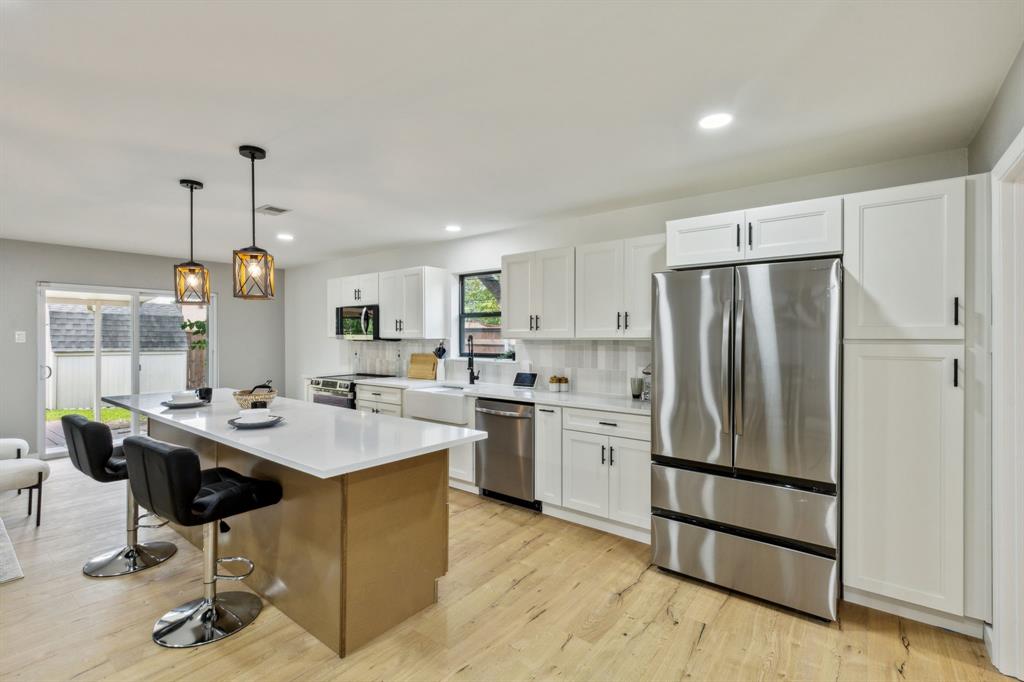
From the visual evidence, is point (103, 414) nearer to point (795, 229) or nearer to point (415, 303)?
point (415, 303)

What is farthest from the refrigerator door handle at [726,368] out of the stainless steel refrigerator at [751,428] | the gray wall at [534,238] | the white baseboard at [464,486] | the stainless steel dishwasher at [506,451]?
the white baseboard at [464,486]

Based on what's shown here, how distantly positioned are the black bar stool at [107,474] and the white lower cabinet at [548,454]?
8.09ft

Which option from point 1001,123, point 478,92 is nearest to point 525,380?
point 478,92

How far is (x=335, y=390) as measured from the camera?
5.44 m

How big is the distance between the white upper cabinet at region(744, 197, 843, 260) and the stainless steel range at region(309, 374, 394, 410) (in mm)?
4114

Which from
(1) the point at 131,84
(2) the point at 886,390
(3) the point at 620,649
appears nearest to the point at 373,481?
(3) the point at 620,649

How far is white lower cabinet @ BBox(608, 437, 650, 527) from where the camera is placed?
10.7ft

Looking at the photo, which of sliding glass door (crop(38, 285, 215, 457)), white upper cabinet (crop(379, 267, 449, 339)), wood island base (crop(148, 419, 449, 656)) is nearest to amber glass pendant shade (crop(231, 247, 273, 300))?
wood island base (crop(148, 419, 449, 656))

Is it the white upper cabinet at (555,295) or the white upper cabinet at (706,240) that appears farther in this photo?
the white upper cabinet at (555,295)

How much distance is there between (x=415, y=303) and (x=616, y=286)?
2347 mm

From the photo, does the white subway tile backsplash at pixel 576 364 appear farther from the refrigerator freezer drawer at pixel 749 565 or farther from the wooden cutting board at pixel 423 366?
the refrigerator freezer drawer at pixel 749 565

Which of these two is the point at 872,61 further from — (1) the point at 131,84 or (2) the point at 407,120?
(1) the point at 131,84

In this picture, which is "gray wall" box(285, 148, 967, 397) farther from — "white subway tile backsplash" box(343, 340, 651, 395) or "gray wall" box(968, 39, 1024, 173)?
"white subway tile backsplash" box(343, 340, 651, 395)

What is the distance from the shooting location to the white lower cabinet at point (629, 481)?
10.7ft
